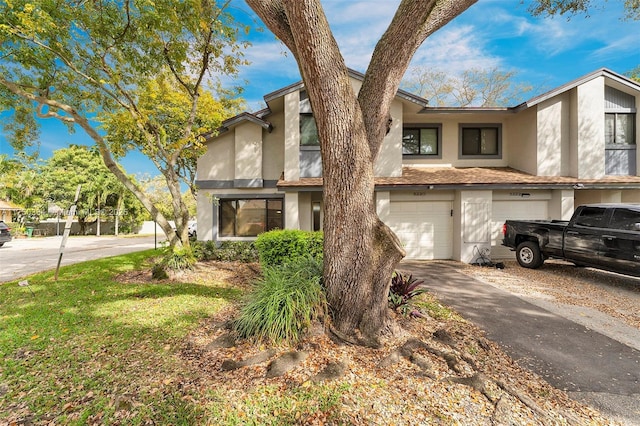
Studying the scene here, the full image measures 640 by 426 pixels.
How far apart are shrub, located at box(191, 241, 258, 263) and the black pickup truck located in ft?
30.6

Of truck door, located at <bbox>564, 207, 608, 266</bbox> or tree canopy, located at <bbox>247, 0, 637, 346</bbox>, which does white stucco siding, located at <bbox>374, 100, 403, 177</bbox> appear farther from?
tree canopy, located at <bbox>247, 0, 637, 346</bbox>

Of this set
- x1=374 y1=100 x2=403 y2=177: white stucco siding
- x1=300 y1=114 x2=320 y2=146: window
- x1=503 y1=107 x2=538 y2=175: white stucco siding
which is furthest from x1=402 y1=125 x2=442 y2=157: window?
x1=300 y1=114 x2=320 y2=146: window

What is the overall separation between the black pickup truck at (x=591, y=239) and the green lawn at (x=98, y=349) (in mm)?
9004

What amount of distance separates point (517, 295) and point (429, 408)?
517 cm

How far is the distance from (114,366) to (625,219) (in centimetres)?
1075

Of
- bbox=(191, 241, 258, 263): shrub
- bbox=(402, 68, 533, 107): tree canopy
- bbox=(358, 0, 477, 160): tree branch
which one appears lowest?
bbox=(191, 241, 258, 263): shrub

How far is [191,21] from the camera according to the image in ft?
24.5

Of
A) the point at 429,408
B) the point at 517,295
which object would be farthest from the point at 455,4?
the point at 517,295

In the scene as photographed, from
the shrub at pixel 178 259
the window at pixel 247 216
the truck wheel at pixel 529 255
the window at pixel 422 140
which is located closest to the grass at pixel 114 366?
the shrub at pixel 178 259

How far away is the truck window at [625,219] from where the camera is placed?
6.56 meters

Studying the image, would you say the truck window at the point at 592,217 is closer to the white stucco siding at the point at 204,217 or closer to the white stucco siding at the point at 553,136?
the white stucco siding at the point at 553,136

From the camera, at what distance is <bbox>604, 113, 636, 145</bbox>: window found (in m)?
10.8

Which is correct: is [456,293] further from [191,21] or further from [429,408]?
[191,21]

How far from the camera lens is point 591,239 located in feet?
23.5
